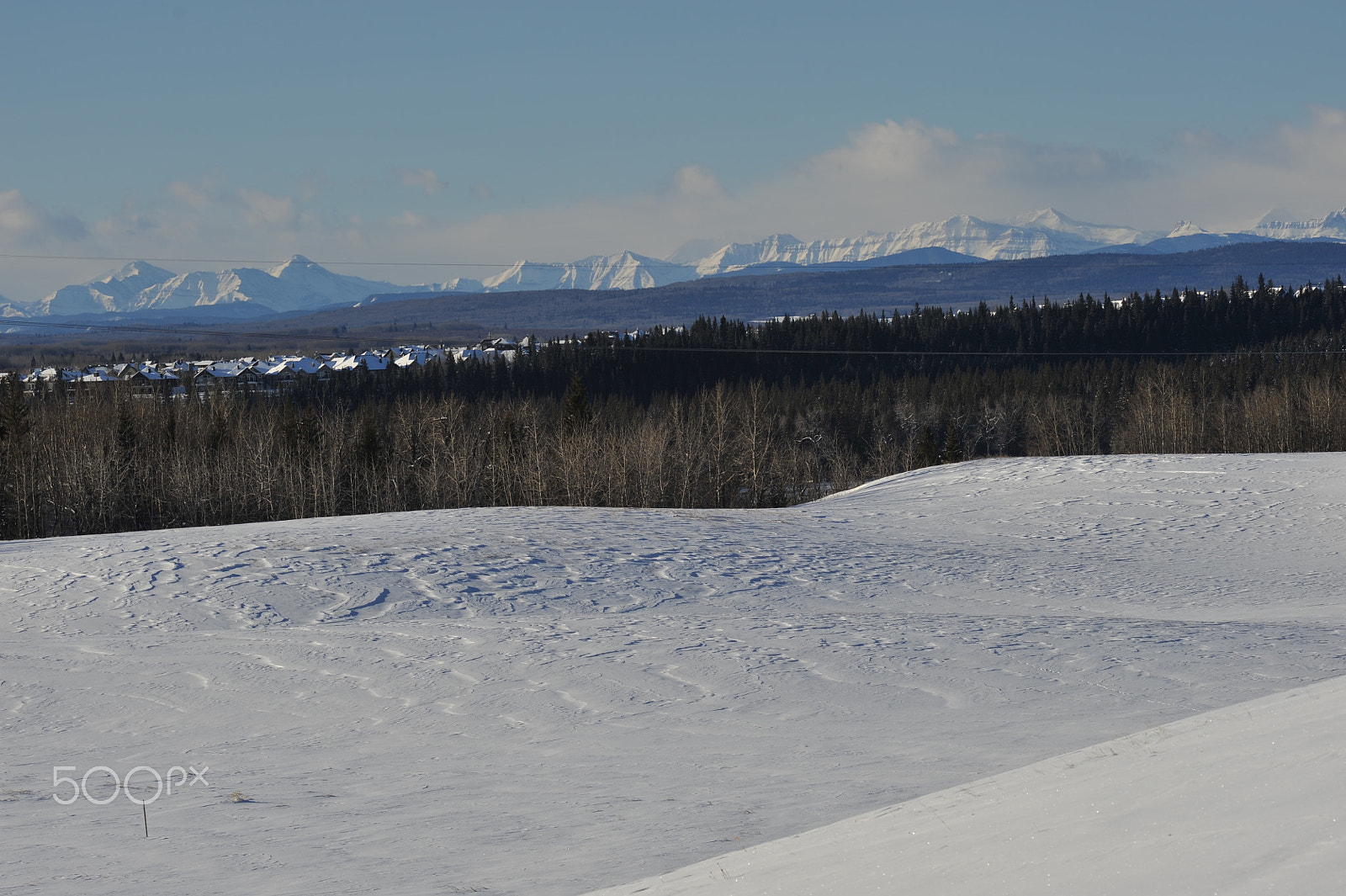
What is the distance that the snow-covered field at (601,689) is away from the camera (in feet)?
25.2

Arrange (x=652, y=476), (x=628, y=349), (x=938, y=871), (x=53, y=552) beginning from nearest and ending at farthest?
(x=938, y=871)
(x=53, y=552)
(x=652, y=476)
(x=628, y=349)

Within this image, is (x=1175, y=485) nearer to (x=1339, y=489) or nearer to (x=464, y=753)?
(x=1339, y=489)

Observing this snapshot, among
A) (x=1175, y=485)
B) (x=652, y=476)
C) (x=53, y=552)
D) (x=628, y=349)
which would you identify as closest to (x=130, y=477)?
(x=652, y=476)

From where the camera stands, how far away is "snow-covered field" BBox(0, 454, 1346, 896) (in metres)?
7.69

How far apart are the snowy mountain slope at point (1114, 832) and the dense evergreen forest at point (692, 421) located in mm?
51400

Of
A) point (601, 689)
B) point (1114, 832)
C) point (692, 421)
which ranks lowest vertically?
point (692, 421)

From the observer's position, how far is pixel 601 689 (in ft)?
41.1

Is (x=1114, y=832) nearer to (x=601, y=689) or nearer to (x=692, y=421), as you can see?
(x=601, y=689)

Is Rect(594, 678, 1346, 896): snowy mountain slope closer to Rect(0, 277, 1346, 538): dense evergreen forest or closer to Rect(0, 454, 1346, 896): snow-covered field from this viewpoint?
Rect(0, 454, 1346, 896): snow-covered field

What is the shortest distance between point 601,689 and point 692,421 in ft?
229

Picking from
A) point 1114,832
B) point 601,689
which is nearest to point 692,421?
point 601,689

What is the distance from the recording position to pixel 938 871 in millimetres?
6094

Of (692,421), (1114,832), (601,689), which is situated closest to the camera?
(1114,832)

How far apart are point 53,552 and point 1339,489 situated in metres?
34.5
